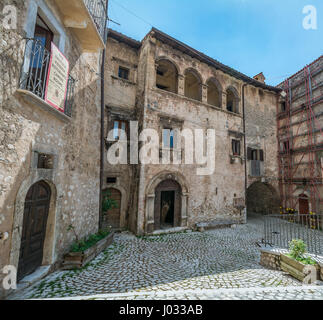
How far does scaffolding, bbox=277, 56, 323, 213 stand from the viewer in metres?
11.9

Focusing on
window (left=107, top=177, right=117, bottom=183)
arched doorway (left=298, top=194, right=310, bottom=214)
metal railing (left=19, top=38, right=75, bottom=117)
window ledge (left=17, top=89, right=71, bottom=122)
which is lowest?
arched doorway (left=298, top=194, right=310, bottom=214)

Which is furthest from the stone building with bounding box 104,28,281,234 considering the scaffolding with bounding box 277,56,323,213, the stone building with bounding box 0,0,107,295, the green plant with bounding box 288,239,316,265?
the green plant with bounding box 288,239,316,265

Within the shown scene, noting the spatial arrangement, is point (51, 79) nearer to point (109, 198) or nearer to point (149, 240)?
point (109, 198)

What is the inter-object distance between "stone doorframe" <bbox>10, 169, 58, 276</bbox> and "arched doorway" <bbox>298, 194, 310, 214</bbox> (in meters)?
15.6

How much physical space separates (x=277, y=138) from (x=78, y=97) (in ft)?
51.6

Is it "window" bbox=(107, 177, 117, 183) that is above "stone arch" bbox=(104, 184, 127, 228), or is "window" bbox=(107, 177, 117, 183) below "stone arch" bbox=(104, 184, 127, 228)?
above

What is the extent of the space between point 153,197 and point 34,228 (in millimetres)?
5214

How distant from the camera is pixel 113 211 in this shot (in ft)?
28.7

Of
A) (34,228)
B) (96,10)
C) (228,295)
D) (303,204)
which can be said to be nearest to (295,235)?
(303,204)

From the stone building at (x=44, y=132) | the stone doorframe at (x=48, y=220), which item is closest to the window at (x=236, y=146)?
the stone building at (x=44, y=132)

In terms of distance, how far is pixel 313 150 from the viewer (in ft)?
39.8

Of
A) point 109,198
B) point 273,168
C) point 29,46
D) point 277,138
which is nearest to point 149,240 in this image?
point 109,198

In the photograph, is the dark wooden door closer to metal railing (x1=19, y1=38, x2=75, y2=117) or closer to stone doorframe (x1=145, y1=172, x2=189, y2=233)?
metal railing (x1=19, y1=38, x2=75, y2=117)

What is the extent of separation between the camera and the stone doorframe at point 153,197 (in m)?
8.35
